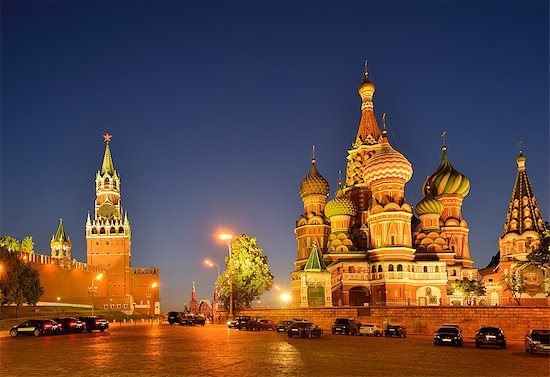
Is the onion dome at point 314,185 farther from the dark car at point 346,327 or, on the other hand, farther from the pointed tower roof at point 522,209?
the dark car at point 346,327

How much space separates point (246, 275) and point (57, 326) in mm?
24614

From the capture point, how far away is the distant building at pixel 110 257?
390 ft

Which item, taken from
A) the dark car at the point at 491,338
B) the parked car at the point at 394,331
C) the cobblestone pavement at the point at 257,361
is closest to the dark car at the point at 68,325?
the cobblestone pavement at the point at 257,361

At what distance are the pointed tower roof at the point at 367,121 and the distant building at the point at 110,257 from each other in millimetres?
56136

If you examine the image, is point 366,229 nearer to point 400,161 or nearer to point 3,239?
point 400,161

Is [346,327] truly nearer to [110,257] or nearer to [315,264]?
[315,264]

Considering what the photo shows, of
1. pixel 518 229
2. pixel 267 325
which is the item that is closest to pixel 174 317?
pixel 267 325

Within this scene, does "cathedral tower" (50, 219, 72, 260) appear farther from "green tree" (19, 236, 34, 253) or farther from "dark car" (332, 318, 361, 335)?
"dark car" (332, 318, 361, 335)

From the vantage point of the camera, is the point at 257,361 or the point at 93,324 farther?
the point at 93,324

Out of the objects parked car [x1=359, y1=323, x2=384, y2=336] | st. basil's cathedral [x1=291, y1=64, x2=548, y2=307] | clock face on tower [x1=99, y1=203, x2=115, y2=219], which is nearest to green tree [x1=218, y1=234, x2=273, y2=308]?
st. basil's cathedral [x1=291, y1=64, x2=548, y2=307]

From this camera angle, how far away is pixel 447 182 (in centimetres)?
7156

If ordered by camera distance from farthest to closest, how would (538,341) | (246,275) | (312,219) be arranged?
(312,219) → (246,275) → (538,341)

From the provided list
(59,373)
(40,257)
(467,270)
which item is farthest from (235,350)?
(40,257)

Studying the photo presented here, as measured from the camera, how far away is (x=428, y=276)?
61.8 m
